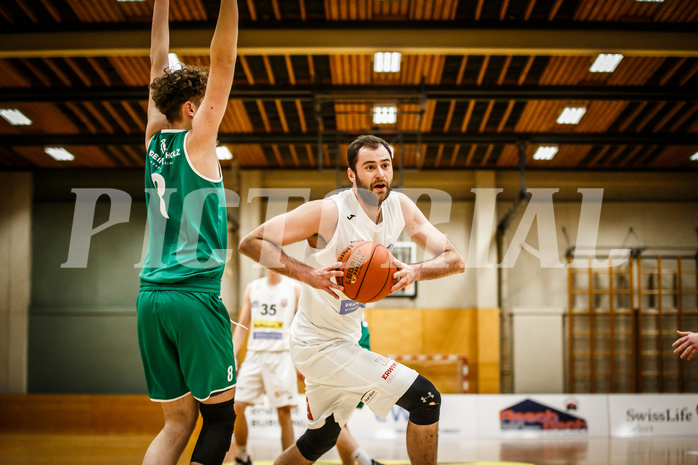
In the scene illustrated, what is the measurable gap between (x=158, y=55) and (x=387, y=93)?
643cm

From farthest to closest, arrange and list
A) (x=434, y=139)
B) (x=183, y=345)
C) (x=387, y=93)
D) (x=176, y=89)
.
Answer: (x=434, y=139)
(x=387, y=93)
(x=176, y=89)
(x=183, y=345)

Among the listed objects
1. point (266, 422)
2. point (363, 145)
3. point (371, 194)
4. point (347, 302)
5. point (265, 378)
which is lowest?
point (266, 422)

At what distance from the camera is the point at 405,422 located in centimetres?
Answer: 945

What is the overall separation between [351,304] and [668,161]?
38.0 feet

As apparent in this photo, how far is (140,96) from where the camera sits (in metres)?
8.96

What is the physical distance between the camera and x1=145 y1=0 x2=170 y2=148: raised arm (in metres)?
2.68

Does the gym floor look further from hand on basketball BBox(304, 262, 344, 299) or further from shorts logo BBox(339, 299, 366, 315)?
hand on basketball BBox(304, 262, 344, 299)

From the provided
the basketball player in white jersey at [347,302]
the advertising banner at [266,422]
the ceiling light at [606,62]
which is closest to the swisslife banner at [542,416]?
the advertising banner at [266,422]

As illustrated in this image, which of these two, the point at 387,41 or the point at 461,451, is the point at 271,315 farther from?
the point at 387,41

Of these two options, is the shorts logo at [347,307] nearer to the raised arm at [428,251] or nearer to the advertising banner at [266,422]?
the raised arm at [428,251]

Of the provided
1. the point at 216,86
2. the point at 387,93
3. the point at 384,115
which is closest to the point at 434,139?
the point at 384,115

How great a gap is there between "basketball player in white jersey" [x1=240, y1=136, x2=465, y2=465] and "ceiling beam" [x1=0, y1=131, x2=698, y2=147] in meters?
7.47

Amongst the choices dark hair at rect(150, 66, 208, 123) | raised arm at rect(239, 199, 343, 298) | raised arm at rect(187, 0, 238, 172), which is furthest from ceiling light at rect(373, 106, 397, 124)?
raised arm at rect(187, 0, 238, 172)

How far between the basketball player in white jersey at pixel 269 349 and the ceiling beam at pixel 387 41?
330 centimetres
